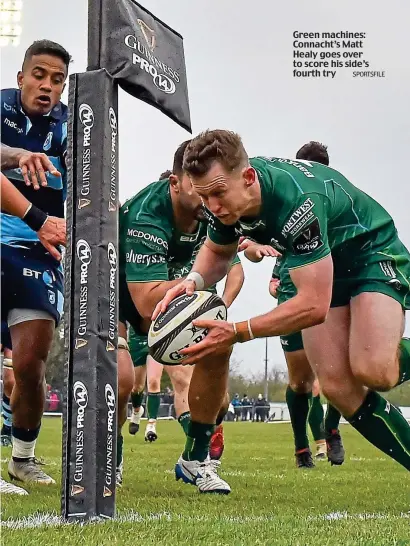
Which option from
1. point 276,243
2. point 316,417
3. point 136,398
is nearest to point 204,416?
point 276,243

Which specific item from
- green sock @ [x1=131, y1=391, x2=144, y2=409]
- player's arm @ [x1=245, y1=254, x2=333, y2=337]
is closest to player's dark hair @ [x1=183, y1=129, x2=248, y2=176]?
player's arm @ [x1=245, y1=254, x2=333, y2=337]

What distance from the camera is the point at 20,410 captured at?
13.7 feet

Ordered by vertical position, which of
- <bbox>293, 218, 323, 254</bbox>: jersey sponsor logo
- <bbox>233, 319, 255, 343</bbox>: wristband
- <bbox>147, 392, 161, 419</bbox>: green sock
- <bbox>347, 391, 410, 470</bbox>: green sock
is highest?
<bbox>293, 218, 323, 254</bbox>: jersey sponsor logo

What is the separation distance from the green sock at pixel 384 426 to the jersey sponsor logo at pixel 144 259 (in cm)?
124

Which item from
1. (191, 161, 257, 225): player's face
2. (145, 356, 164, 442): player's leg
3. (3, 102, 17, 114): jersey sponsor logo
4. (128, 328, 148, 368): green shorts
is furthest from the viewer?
(145, 356, 164, 442): player's leg

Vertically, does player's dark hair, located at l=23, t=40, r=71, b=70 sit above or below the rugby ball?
above

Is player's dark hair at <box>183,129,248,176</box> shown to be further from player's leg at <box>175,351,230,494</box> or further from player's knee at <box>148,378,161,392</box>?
player's knee at <box>148,378,161,392</box>

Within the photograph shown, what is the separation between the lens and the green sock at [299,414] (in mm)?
6102

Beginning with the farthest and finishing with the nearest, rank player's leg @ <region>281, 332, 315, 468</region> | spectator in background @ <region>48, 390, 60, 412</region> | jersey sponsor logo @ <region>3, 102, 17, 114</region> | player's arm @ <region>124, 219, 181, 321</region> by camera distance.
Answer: spectator in background @ <region>48, 390, 60, 412</region> → player's leg @ <region>281, 332, 315, 468</region> → player's arm @ <region>124, 219, 181, 321</region> → jersey sponsor logo @ <region>3, 102, 17, 114</region>

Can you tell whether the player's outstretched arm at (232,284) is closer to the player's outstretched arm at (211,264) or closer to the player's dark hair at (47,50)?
the player's outstretched arm at (211,264)

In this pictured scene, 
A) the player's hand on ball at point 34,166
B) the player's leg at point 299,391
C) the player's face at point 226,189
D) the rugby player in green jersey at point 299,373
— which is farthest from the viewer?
the player's leg at point 299,391

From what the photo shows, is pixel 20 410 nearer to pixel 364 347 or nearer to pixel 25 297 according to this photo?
pixel 25 297

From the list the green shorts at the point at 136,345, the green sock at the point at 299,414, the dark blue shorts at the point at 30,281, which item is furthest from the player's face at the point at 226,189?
the green shorts at the point at 136,345

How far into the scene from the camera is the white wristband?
3494mm
